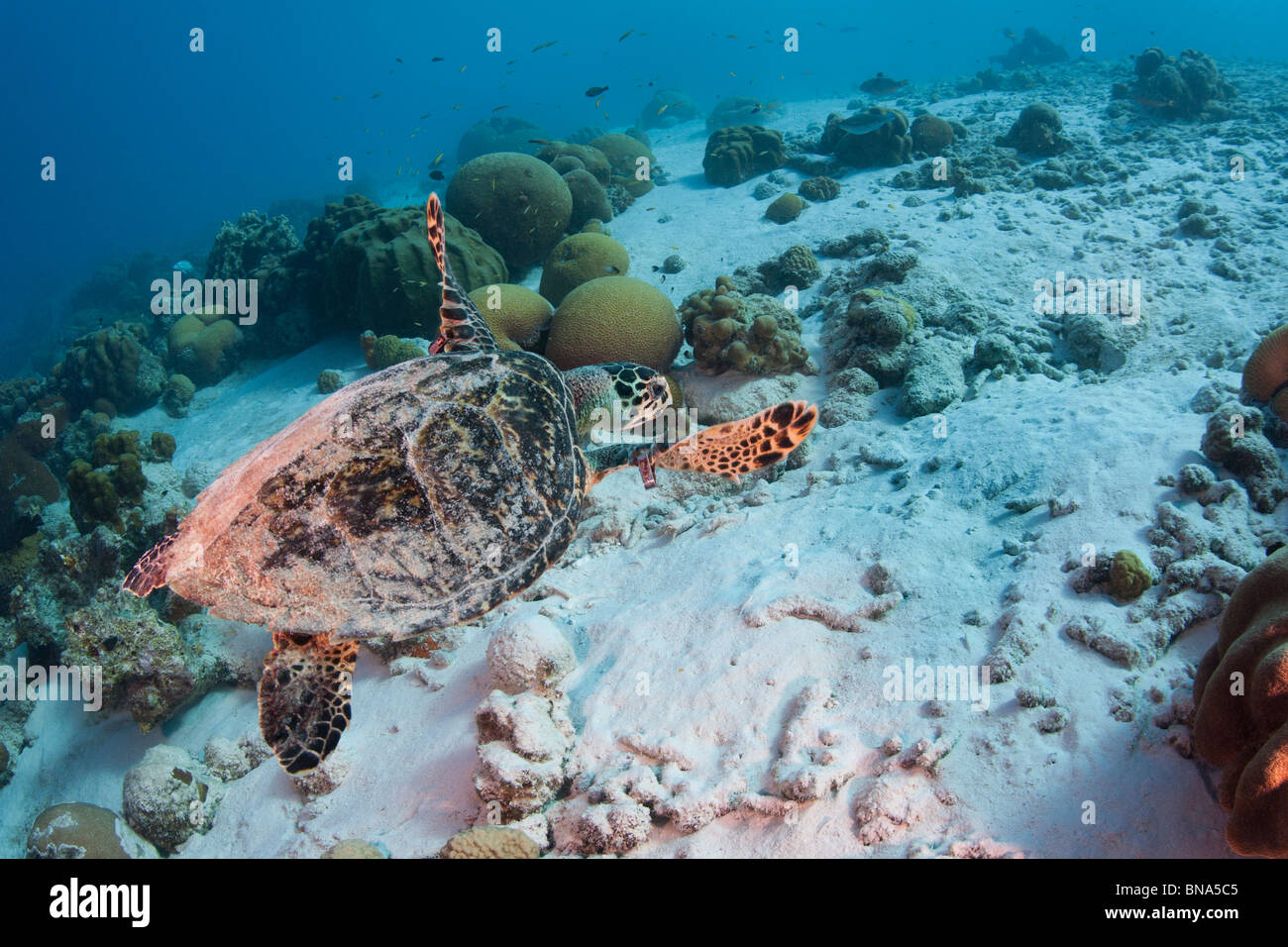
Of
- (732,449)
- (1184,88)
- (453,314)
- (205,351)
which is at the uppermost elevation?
(1184,88)

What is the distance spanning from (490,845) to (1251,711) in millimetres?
3244

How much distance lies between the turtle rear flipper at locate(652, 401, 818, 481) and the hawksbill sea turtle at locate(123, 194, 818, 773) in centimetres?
97

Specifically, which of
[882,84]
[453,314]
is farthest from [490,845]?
[882,84]

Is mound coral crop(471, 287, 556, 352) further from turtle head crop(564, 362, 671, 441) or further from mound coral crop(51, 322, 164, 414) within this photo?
mound coral crop(51, 322, 164, 414)

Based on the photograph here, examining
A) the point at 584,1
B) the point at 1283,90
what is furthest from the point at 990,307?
the point at 584,1

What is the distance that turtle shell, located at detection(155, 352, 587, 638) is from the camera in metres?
3.17

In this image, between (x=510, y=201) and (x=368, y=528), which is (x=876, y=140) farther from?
(x=368, y=528)

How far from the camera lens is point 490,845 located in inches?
103

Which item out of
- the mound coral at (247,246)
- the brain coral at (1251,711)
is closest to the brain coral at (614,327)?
the brain coral at (1251,711)

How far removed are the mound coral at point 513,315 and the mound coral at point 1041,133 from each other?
1477cm

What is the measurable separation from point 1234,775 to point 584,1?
156m

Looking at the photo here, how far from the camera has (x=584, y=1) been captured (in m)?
120

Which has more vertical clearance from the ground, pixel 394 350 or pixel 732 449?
pixel 732 449
